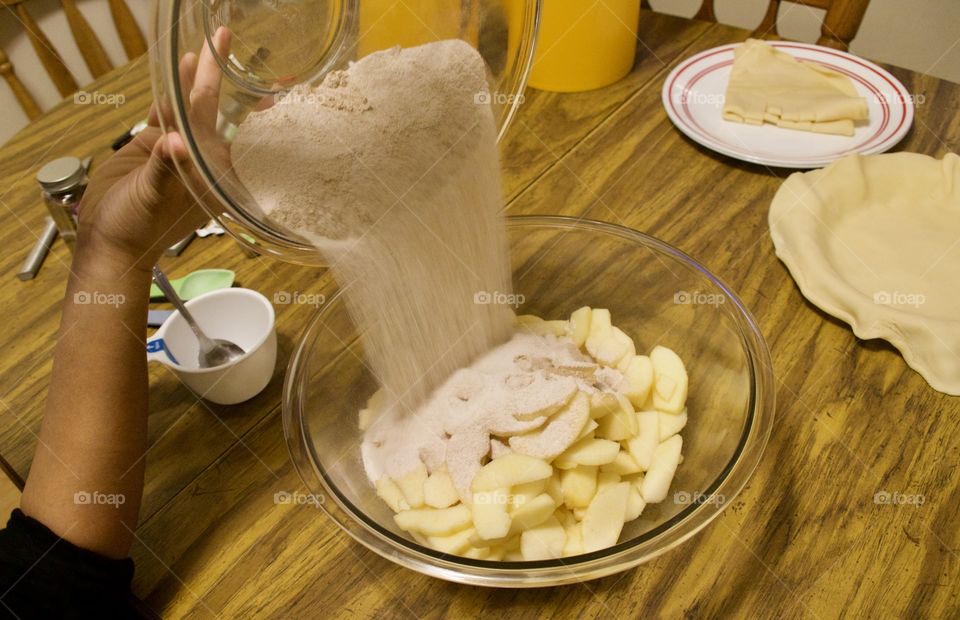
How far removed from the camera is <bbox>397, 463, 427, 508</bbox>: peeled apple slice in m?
0.69

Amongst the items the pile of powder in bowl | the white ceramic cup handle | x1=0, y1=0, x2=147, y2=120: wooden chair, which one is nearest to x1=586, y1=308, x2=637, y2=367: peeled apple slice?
the pile of powder in bowl

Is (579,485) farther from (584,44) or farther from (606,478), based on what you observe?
(584,44)

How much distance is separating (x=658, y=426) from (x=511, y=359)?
0.18 m

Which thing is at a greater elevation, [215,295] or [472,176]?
[472,176]

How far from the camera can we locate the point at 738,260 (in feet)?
3.08

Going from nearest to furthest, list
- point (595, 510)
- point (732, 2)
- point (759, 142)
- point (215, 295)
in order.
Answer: point (595, 510) < point (215, 295) < point (759, 142) < point (732, 2)

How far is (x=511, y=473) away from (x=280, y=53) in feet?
1.52

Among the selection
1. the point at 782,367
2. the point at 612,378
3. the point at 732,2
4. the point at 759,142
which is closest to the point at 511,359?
the point at 612,378

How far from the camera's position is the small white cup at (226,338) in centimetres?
78

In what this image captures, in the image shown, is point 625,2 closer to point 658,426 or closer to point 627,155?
point 627,155

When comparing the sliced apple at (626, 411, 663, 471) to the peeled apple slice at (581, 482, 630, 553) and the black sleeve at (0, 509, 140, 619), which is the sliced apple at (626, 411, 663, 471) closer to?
the peeled apple slice at (581, 482, 630, 553)

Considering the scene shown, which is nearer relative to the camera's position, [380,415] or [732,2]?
[380,415]

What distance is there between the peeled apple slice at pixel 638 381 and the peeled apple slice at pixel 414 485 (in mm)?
221

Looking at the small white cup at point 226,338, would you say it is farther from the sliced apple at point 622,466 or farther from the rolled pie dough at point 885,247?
Answer: the rolled pie dough at point 885,247
